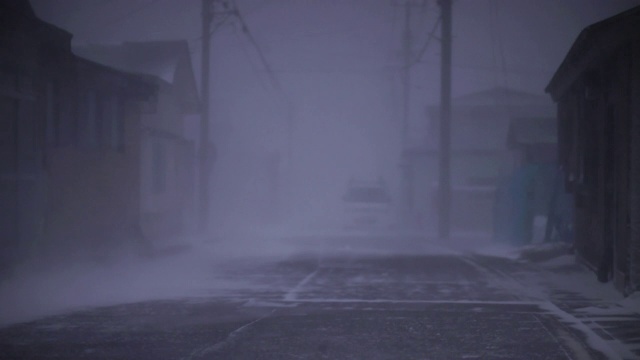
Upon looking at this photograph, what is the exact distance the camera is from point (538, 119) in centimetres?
3031

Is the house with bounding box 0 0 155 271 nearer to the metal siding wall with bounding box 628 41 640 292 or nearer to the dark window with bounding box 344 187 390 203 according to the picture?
the metal siding wall with bounding box 628 41 640 292

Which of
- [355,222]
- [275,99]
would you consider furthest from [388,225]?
[275,99]

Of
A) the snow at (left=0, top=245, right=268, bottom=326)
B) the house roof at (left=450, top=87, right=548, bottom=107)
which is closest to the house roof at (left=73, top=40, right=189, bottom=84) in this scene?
the snow at (left=0, top=245, right=268, bottom=326)

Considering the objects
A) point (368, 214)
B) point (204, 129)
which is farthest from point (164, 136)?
point (368, 214)

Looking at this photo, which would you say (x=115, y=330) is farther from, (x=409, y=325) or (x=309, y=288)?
(x=309, y=288)

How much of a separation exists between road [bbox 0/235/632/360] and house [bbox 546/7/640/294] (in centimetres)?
154

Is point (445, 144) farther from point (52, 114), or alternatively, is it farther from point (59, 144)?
point (52, 114)

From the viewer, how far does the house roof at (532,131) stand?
93.6ft

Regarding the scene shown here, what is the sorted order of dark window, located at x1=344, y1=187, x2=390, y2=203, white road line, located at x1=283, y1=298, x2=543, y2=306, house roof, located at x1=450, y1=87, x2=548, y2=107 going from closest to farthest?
white road line, located at x1=283, y1=298, x2=543, y2=306
dark window, located at x1=344, y1=187, x2=390, y2=203
house roof, located at x1=450, y1=87, x2=548, y2=107

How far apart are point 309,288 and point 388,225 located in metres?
17.6

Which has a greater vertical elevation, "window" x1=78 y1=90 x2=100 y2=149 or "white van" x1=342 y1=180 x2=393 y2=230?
"window" x1=78 y1=90 x2=100 y2=149

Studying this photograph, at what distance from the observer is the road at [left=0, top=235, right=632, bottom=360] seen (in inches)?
295

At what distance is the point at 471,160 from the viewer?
38375 mm

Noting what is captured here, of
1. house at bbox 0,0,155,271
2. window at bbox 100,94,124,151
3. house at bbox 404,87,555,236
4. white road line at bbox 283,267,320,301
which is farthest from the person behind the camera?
house at bbox 404,87,555,236
